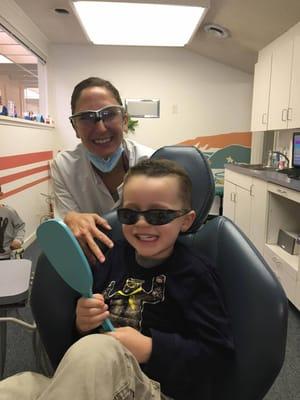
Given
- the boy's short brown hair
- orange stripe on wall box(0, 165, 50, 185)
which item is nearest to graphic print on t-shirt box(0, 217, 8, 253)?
orange stripe on wall box(0, 165, 50, 185)

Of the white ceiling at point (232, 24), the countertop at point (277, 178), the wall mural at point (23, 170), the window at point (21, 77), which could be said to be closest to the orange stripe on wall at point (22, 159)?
the wall mural at point (23, 170)

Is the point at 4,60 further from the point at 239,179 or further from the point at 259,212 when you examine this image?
the point at 259,212

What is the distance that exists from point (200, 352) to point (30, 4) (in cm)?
365

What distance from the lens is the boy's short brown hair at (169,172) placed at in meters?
0.93

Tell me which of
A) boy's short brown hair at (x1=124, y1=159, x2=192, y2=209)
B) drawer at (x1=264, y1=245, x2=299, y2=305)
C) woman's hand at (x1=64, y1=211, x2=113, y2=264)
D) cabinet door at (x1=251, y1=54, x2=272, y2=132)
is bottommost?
drawer at (x1=264, y1=245, x2=299, y2=305)

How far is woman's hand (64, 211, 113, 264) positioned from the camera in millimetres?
921

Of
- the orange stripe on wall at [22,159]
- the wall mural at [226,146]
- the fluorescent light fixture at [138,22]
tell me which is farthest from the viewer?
the wall mural at [226,146]

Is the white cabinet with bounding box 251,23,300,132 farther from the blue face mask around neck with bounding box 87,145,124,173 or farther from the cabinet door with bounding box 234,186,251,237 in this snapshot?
the blue face mask around neck with bounding box 87,145,124,173

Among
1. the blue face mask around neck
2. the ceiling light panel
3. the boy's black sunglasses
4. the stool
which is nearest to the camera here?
the boy's black sunglasses

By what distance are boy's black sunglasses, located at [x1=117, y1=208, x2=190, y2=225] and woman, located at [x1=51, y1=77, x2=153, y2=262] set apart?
310 millimetres

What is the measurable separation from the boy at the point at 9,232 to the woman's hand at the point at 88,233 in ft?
4.56

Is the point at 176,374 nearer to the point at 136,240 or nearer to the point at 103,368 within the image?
the point at 103,368

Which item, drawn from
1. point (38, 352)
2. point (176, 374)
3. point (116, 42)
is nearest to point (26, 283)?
point (38, 352)

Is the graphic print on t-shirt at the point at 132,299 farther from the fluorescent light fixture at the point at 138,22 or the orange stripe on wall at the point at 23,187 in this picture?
the fluorescent light fixture at the point at 138,22
